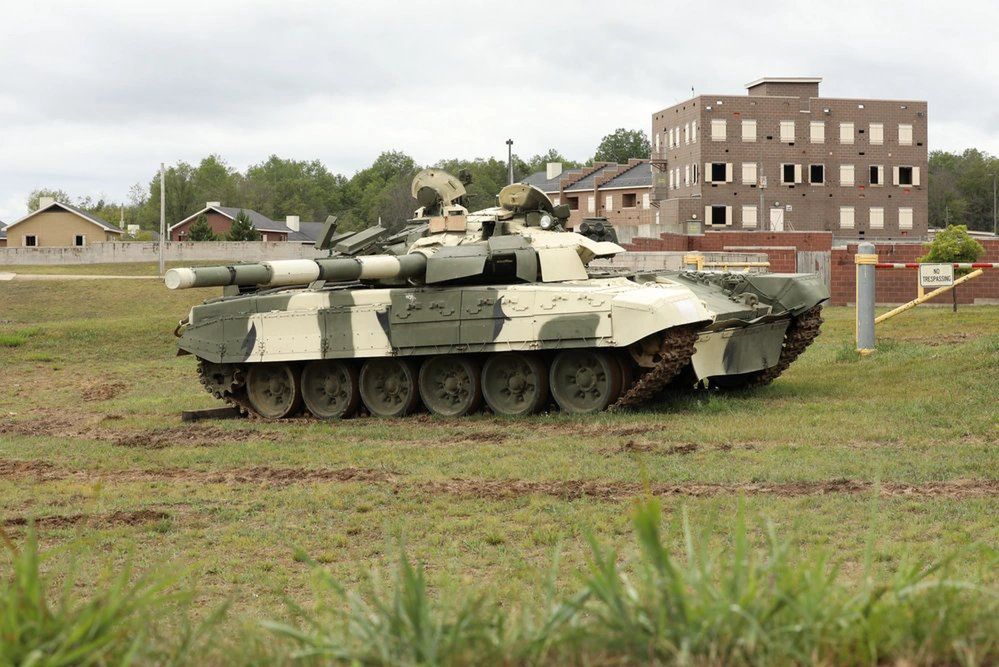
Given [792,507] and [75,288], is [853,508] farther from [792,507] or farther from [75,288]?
[75,288]

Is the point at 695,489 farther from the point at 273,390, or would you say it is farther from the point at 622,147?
the point at 622,147

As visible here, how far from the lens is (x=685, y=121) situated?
209ft

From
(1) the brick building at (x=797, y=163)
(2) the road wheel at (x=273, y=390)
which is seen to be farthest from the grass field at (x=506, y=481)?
(1) the brick building at (x=797, y=163)

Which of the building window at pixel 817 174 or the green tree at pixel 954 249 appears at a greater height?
the building window at pixel 817 174

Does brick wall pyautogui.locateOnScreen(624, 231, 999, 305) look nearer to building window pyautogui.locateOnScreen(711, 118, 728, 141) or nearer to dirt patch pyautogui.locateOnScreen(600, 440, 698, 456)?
building window pyautogui.locateOnScreen(711, 118, 728, 141)

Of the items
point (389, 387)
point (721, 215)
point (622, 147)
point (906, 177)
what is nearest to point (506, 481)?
point (389, 387)

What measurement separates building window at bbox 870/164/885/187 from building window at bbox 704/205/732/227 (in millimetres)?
7865

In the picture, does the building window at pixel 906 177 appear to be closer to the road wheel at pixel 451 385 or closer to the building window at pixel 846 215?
the building window at pixel 846 215

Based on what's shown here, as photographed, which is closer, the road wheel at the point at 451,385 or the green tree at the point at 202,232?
the road wheel at the point at 451,385

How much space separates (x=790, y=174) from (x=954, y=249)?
81.7ft

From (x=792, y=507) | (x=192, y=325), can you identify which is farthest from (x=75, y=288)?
(x=792, y=507)

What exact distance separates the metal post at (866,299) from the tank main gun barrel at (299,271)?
283 inches

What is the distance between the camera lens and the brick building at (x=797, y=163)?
203 ft

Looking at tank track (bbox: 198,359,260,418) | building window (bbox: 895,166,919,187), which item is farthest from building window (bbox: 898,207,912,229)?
tank track (bbox: 198,359,260,418)
